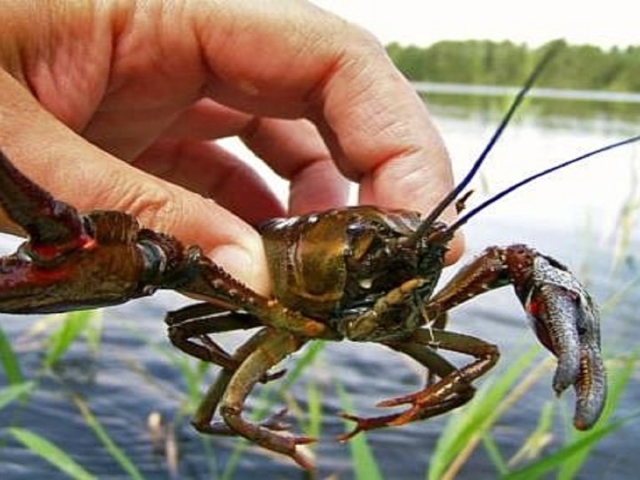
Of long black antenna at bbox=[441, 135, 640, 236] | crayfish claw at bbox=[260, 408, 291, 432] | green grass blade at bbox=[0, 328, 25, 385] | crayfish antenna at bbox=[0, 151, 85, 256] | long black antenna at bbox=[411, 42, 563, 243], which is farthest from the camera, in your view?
green grass blade at bbox=[0, 328, 25, 385]

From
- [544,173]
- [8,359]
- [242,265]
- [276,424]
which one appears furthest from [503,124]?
[8,359]

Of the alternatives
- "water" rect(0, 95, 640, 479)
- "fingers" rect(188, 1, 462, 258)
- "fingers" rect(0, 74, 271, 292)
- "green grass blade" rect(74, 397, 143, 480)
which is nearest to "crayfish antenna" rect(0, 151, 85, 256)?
"fingers" rect(0, 74, 271, 292)

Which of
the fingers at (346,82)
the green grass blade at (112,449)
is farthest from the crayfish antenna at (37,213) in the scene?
the green grass blade at (112,449)

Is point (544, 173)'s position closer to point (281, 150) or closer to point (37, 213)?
point (37, 213)

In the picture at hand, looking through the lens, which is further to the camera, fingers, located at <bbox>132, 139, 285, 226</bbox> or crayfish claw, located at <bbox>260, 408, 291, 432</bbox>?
fingers, located at <bbox>132, 139, 285, 226</bbox>

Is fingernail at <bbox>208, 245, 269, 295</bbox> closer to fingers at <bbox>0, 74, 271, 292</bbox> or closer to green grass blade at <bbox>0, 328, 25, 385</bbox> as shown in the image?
fingers at <bbox>0, 74, 271, 292</bbox>
